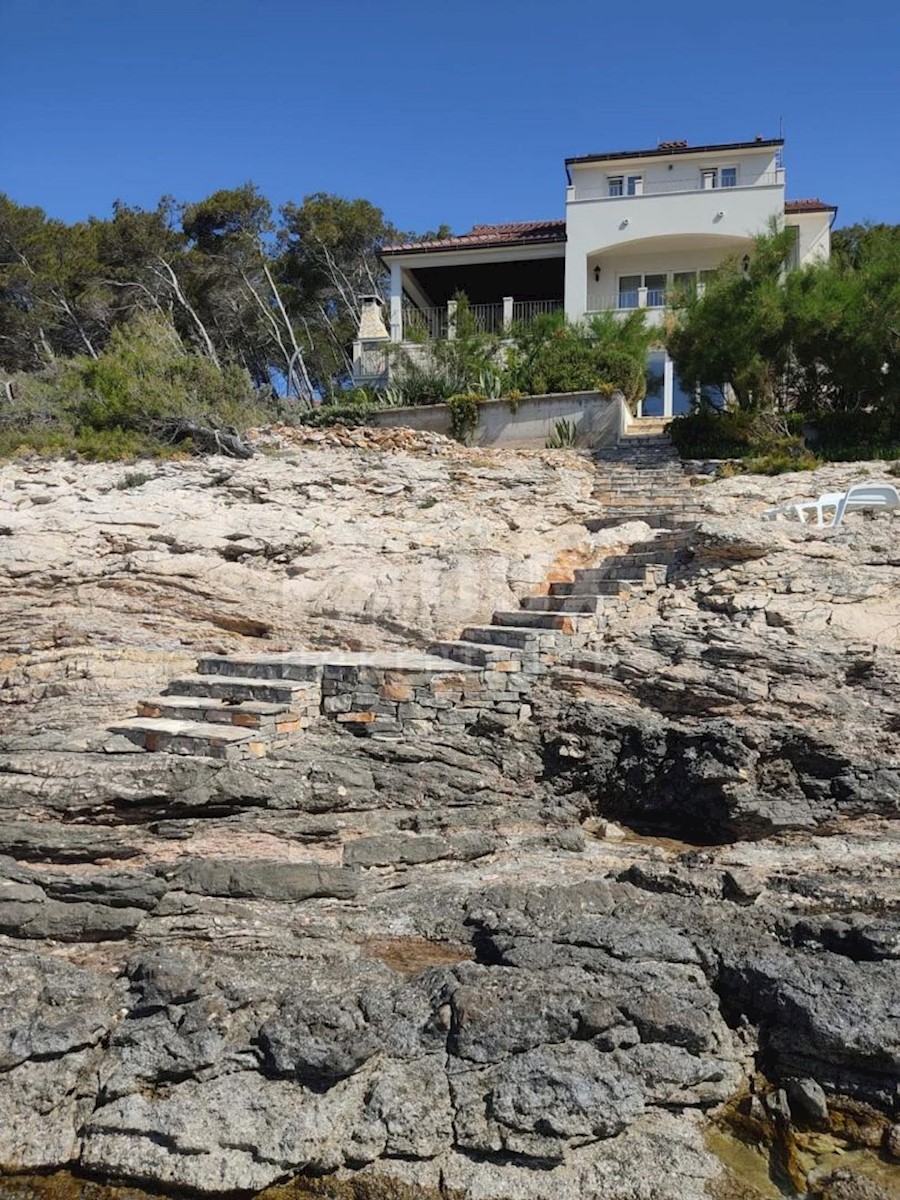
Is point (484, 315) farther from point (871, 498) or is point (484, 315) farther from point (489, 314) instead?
point (871, 498)

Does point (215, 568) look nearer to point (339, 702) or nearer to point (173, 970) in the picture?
point (339, 702)

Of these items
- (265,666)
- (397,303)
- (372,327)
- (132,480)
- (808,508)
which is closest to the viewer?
(265,666)

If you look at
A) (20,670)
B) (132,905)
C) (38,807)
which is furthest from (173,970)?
(20,670)

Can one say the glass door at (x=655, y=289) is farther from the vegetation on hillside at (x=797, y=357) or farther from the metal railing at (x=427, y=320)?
the vegetation on hillside at (x=797, y=357)

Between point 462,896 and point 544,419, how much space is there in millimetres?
10774

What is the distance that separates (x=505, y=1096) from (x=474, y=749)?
3214 mm

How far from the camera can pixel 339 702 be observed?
7.55m

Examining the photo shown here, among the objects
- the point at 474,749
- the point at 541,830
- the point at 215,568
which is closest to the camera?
the point at 541,830

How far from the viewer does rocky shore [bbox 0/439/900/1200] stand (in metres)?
4.36

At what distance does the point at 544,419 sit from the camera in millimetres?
14906

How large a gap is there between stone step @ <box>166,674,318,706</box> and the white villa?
13.6 m

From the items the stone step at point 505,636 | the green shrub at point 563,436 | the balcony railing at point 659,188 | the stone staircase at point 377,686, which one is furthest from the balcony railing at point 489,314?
the stone step at point 505,636

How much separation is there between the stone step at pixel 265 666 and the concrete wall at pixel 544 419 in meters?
7.78

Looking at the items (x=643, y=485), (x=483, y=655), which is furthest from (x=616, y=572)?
(x=643, y=485)
